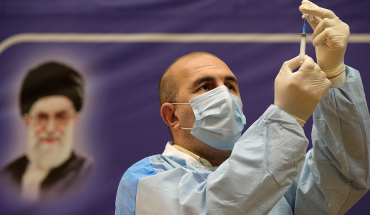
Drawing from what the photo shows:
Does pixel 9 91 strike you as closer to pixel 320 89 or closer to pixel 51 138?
pixel 51 138

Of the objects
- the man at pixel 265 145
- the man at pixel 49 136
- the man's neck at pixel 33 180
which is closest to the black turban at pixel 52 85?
the man at pixel 49 136

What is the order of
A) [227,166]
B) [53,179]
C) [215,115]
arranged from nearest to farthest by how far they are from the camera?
[227,166] < [215,115] < [53,179]

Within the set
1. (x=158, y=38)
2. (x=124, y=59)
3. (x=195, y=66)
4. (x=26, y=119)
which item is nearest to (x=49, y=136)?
(x=26, y=119)

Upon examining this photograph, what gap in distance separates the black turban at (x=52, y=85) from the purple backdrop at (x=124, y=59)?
0.14 ft

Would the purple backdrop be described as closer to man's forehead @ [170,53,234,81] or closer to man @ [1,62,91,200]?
man @ [1,62,91,200]

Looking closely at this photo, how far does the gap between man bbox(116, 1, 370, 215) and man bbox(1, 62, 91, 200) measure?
762mm

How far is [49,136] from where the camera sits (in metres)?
1.85

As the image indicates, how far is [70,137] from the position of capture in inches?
73.2

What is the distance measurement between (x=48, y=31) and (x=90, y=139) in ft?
2.16

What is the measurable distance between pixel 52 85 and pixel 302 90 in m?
1.47

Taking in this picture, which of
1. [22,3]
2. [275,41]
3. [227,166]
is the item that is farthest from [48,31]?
[227,166]

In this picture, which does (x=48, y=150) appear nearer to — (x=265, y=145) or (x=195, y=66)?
(x=195, y=66)

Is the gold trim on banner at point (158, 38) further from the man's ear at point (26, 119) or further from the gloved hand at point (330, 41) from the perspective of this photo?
the gloved hand at point (330, 41)

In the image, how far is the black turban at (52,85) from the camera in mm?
1874
